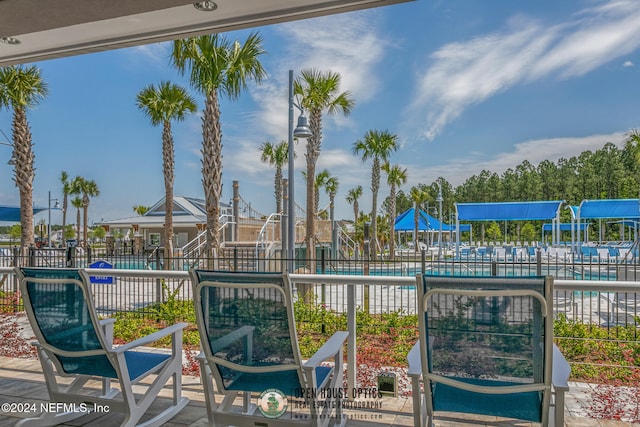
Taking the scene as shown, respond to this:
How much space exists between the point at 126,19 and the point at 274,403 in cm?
265

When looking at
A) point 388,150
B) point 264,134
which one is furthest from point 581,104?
point 264,134

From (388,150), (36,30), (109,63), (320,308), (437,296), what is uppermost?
(109,63)

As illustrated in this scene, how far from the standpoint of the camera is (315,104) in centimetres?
1360

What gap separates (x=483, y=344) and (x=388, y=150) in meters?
20.1

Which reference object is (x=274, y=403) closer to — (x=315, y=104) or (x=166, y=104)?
(x=315, y=104)

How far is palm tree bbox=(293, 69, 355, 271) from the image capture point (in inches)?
500

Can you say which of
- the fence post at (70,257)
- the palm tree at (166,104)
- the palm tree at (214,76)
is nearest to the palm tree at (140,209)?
the palm tree at (166,104)

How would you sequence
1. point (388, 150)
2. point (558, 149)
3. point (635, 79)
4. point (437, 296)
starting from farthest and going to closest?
point (558, 149)
point (635, 79)
point (388, 150)
point (437, 296)

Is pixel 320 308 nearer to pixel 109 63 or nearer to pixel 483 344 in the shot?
pixel 483 344

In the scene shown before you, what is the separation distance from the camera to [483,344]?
5.92 ft

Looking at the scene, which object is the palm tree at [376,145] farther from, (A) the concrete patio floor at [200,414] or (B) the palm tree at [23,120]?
(A) the concrete patio floor at [200,414]

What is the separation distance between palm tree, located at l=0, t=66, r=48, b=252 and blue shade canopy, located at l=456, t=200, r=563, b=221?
1696cm

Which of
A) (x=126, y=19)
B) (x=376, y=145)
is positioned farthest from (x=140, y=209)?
(x=126, y=19)

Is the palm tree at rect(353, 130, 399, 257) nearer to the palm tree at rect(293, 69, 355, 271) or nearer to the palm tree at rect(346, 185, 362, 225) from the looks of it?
the palm tree at rect(293, 69, 355, 271)
